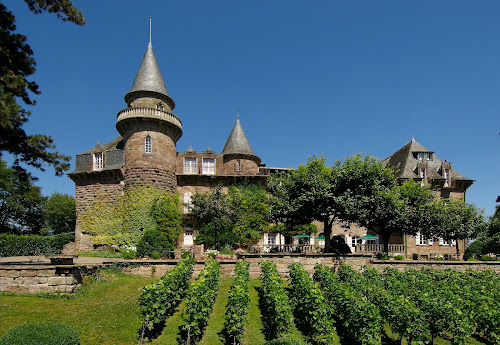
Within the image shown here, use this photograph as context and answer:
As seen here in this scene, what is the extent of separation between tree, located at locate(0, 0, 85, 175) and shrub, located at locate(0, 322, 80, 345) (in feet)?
22.6

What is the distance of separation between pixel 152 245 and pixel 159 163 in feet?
26.1

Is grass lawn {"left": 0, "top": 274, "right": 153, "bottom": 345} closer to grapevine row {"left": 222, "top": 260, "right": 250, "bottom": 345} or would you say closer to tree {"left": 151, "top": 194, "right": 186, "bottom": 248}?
grapevine row {"left": 222, "top": 260, "right": 250, "bottom": 345}

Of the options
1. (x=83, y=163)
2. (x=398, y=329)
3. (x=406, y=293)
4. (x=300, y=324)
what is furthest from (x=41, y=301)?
(x=83, y=163)

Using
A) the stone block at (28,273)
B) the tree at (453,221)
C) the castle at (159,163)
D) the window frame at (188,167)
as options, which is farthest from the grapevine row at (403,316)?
the window frame at (188,167)

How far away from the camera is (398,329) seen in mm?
10617

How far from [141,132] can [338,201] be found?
622 inches

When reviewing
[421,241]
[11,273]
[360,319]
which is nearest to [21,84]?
[11,273]

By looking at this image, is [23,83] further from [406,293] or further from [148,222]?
[406,293]

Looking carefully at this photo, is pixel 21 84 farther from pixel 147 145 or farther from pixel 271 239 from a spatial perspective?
pixel 271 239

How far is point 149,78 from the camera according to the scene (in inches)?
1125

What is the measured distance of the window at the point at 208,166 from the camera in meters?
30.0

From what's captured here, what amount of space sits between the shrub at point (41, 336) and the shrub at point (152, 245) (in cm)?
1294

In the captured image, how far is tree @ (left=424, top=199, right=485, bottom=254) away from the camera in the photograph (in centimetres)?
2631

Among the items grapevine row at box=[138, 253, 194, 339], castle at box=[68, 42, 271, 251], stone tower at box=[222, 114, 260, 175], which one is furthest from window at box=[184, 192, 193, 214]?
grapevine row at box=[138, 253, 194, 339]
